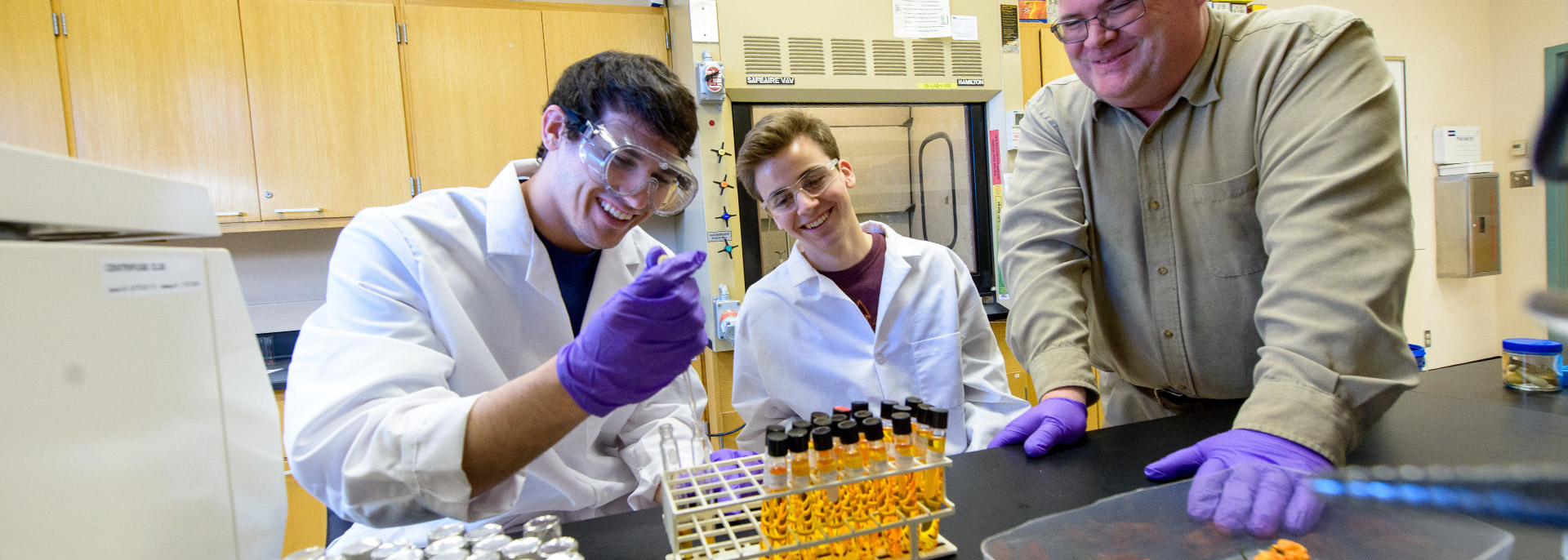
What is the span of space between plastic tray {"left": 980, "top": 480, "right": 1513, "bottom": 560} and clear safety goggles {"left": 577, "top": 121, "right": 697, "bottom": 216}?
823mm

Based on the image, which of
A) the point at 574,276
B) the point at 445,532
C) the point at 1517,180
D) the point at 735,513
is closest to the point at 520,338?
the point at 574,276

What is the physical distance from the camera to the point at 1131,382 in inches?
58.9

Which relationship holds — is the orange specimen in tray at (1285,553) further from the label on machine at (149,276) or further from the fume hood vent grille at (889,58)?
the fume hood vent grille at (889,58)

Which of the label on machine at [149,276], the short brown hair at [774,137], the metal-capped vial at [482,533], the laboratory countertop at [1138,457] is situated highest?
the short brown hair at [774,137]

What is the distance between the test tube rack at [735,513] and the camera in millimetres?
689

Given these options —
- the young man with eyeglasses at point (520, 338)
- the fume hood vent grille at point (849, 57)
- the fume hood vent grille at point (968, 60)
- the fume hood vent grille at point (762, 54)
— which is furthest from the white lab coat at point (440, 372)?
the fume hood vent grille at point (968, 60)

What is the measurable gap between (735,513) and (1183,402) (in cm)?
106

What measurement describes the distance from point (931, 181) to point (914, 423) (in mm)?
2434

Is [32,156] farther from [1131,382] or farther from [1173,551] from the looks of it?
[1131,382]

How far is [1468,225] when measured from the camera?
4.17 metres

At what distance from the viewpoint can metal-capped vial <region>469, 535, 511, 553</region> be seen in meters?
0.72

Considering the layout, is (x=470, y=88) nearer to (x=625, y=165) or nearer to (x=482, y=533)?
(x=625, y=165)

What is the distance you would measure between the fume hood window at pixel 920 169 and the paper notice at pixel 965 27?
0.29 meters

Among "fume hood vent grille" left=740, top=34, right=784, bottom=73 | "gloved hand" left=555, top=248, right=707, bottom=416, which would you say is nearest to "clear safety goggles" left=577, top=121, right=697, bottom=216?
"gloved hand" left=555, top=248, right=707, bottom=416
